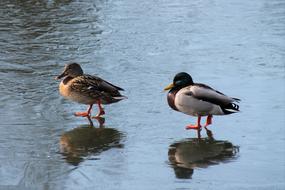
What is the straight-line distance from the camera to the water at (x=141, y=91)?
6180 mm

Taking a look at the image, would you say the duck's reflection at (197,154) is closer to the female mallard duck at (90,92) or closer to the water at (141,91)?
the water at (141,91)

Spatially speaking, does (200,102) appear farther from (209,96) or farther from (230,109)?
(230,109)

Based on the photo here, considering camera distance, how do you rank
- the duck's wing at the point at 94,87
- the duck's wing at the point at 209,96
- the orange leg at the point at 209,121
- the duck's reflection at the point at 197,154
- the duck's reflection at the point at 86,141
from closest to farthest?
the duck's reflection at the point at 197,154
the duck's reflection at the point at 86,141
the duck's wing at the point at 209,96
the orange leg at the point at 209,121
the duck's wing at the point at 94,87

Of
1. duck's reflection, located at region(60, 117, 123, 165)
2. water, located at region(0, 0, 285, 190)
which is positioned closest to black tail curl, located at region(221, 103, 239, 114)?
water, located at region(0, 0, 285, 190)

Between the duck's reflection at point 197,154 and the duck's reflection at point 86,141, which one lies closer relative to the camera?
the duck's reflection at point 197,154

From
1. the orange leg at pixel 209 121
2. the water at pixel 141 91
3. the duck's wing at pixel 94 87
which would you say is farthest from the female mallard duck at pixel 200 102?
the duck's wing at pixel 94 87

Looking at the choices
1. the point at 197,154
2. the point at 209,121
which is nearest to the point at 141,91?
the point at 209,121

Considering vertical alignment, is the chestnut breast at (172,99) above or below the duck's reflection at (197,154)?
above

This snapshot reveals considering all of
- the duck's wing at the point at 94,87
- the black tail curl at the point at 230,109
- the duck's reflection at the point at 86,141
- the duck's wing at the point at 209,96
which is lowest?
the duck's reflection at the point at 86,141

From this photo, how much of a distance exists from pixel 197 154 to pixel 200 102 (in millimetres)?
923

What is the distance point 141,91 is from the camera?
28.7 feet

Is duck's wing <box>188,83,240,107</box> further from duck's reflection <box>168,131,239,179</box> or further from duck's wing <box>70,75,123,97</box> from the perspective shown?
duck's wing <box>70,75,123,97</box>

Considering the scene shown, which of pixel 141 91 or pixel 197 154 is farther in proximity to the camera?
pixel 141 91

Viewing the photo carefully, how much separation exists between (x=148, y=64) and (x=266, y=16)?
3.56 metres
